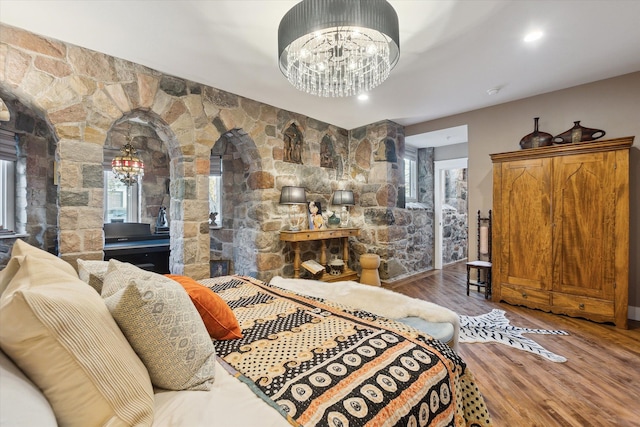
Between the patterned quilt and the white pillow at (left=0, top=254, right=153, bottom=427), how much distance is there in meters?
0.37

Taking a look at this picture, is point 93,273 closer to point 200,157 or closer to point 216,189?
point 200,157

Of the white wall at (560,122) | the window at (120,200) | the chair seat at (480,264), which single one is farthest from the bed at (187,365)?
the window at (120,200)

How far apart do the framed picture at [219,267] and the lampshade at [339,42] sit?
317 centimetres

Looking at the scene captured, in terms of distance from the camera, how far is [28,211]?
3580 millimetres

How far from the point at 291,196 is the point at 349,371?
9.29ft

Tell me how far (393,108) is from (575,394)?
326 cm

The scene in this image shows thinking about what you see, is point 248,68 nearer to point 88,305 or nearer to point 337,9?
point 337,9

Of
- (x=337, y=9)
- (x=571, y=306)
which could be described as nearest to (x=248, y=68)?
(x=337, y=9)

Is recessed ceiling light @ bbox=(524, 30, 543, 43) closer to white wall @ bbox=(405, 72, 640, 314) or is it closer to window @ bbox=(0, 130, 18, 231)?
white wall @ bbox=(405, 72, 640, 314)

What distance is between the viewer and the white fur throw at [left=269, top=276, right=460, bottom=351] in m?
1.77

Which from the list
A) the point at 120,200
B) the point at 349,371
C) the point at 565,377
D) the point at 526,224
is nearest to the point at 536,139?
the point at 526,224

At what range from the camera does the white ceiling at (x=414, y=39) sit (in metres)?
1.90

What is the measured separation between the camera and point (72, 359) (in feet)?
2.29

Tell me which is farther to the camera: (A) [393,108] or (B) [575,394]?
(A) [393,108]
